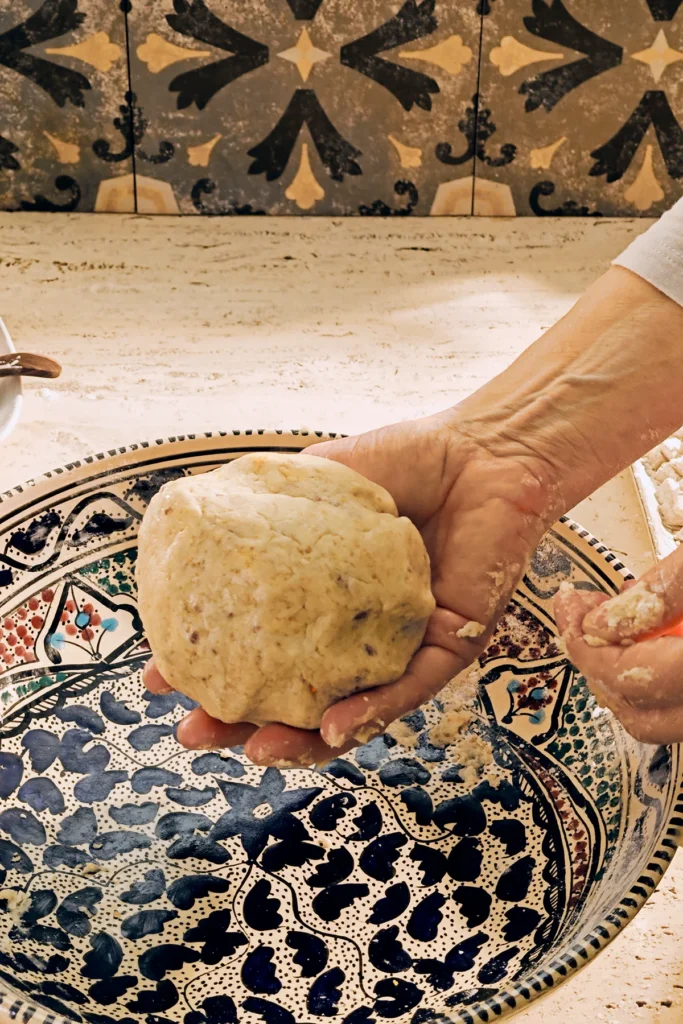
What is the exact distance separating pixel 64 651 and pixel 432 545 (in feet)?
1.45

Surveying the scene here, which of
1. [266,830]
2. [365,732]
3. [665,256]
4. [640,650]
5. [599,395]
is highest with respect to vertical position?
[665,256]

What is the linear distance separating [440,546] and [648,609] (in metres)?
0.27

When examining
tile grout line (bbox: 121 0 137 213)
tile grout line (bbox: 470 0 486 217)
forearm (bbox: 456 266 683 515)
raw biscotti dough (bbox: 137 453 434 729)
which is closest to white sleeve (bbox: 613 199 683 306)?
forearm (bbox: 456 266 683 515)

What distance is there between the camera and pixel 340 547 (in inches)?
38.6

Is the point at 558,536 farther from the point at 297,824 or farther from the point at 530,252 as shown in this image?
the point at 530,252

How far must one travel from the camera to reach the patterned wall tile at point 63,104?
192 cm

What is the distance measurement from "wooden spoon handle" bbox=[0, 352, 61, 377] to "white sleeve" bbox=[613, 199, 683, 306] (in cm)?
82

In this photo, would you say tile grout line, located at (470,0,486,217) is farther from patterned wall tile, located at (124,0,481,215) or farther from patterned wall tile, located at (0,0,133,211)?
patterned wall tile, located at (0,0,133,211)

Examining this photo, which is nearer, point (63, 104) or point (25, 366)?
point (25, 366)

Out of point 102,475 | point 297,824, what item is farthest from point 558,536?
point 102,475

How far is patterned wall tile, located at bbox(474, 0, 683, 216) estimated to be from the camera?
1.96 m

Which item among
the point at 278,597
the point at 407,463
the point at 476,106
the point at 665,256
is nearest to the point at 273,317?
the point at 476,106

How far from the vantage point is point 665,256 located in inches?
43.0

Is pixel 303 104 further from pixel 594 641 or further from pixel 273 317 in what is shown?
pixel 594 641
